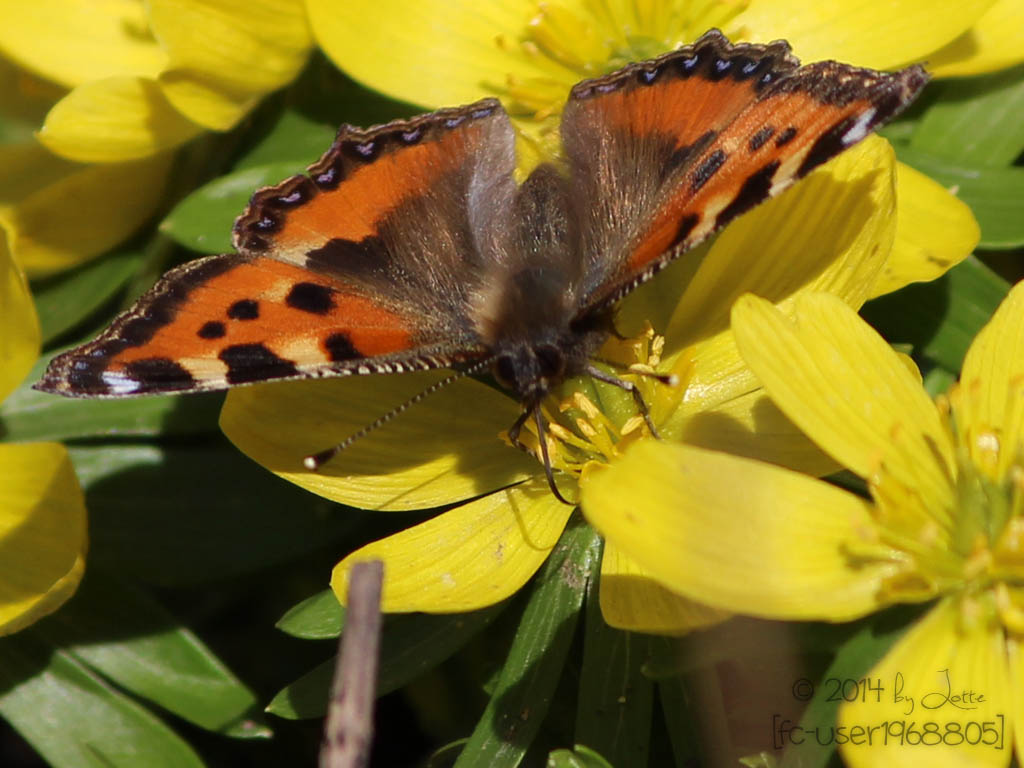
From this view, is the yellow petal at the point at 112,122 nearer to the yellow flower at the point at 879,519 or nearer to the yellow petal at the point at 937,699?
the yellow flower at the point at 879,519

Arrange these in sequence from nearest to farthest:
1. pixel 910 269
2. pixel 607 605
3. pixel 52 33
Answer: pixel 607 605 < pixel 910 269 < pixel 52 33

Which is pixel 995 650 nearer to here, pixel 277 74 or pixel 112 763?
pixel 112 763

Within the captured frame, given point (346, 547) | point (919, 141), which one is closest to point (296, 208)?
point (346, 547)

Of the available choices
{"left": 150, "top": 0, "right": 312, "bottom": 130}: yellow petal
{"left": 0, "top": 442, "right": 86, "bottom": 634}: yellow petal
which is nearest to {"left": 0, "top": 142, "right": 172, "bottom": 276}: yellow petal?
{"left": 150, "top": 0, "right": 312, "bottom": 130}: yellow petal

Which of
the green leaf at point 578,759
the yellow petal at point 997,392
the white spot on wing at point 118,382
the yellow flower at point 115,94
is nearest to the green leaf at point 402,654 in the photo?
the green leaf at point 578,759

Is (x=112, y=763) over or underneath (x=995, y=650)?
underneath

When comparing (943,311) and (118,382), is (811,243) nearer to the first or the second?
(943,311)

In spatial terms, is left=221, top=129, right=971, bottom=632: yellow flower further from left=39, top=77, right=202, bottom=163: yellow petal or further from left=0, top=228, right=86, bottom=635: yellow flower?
left=39, top=77, right=202, bottom=163: yellow petal

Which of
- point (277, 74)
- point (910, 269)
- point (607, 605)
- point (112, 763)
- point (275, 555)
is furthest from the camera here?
point (277, 74)
